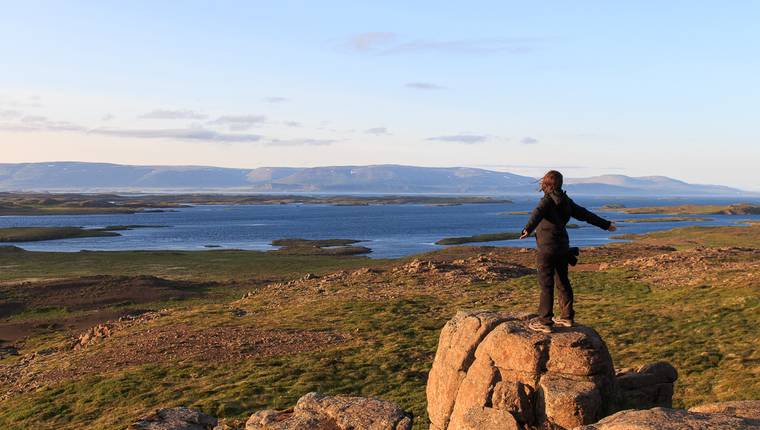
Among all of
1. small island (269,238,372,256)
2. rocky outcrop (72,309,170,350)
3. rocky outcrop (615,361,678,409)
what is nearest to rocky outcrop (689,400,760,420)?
rocky outcrop (615,361,678,409)

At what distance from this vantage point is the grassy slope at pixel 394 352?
20.3 metres

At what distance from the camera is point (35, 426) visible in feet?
65.5

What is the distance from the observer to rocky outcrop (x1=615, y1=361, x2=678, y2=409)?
1236cm

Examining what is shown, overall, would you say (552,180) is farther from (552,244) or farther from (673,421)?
(673,421)

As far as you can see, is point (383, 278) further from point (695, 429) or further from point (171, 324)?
point (695, 429)

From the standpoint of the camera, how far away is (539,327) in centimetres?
1248

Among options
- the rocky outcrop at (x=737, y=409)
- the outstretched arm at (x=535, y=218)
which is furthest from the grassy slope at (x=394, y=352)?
the rocky outcrop at (x=737, y=409)

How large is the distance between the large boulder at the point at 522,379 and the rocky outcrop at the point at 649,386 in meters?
0.78

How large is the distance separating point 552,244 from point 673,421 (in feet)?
14.6

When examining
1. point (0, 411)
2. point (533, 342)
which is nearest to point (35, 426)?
point (0, 411)

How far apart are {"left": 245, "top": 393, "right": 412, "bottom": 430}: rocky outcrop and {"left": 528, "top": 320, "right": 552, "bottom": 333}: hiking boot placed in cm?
328

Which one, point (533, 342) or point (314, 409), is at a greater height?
point (533, 342)

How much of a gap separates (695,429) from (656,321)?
21.2 meters

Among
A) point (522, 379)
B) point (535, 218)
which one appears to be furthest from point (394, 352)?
point (535, 218)
